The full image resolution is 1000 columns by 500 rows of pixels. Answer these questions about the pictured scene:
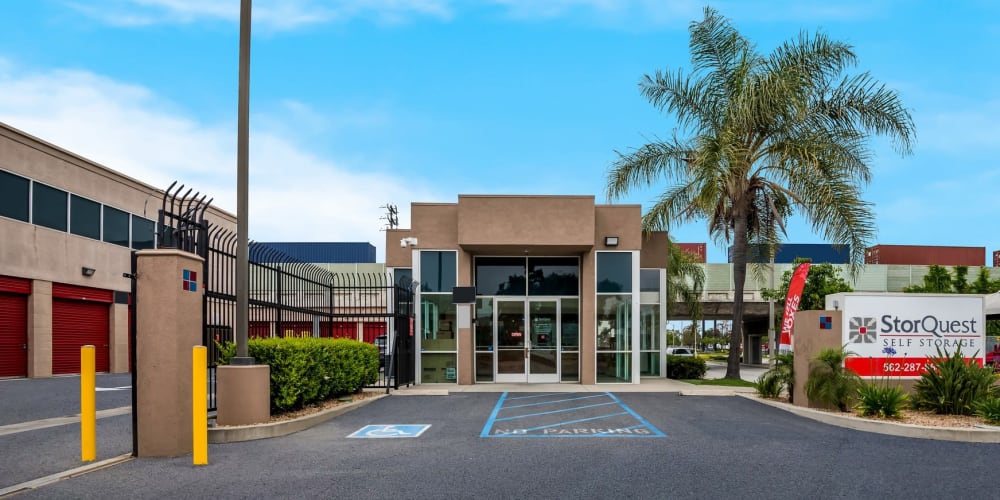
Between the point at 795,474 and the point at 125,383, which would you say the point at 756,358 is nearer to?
the point at 125,383

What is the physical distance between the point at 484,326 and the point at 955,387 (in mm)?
12244

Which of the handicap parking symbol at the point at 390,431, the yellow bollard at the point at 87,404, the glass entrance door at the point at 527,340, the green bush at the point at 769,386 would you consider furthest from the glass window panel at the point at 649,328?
the yellow bollard at the point at 87,404

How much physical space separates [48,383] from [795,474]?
22.4m

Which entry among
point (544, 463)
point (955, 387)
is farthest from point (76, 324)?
point (955, 387)

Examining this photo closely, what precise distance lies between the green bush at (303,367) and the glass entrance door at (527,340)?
6.81 m

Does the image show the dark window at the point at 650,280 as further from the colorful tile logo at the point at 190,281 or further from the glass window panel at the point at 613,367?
the colorful tile logo at the point at 190,281

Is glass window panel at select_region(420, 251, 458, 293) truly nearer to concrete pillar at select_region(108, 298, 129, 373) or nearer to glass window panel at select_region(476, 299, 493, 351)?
glass window panel at select_region(476, 299, 493, 351)

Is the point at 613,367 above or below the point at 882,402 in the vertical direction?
below

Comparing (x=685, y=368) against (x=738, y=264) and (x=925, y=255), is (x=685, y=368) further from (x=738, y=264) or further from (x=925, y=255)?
(x=925, y=255)

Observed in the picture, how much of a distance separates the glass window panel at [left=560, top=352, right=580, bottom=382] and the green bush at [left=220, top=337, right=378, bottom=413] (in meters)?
7.71

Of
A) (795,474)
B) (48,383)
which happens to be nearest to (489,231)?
(795,474)

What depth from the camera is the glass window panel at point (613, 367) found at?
21.4 metres

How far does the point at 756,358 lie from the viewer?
5597cm

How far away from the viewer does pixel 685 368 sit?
23.6 metres
